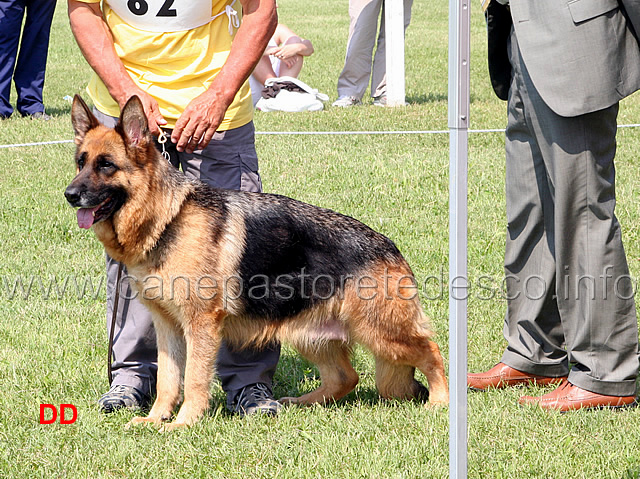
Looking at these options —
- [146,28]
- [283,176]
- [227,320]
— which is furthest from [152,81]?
[283,176]

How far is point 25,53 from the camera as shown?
35.2 ft

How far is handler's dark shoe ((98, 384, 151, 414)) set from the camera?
147 inches

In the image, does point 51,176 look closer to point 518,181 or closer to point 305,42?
point 518,181

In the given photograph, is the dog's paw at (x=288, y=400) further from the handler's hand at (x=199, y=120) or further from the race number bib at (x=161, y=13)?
the race number bib at (x=161, y=13)

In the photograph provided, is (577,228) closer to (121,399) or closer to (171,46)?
(171,46)

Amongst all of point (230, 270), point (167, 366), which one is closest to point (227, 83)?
point (230, 270)

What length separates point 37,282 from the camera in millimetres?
5414

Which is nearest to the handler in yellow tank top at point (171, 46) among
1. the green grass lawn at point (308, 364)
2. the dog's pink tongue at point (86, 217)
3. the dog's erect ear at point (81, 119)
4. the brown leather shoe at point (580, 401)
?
the dog's erect ear at point (81, 119)

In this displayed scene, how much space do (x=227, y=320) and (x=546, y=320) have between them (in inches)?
64.1

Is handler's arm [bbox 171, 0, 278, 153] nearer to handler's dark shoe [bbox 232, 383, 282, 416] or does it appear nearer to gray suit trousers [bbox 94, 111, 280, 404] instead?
gray suit trousers [bbox 94, 111, 280, 404]

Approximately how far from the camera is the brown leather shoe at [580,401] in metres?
3.57

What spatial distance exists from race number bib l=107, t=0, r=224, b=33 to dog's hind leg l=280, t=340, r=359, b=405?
5.63 feet

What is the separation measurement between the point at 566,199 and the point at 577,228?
0.52 feet

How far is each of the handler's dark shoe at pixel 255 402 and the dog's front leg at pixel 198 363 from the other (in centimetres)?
28
